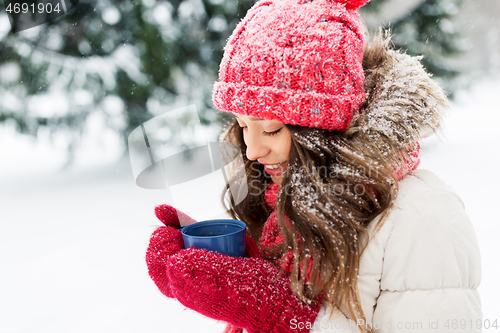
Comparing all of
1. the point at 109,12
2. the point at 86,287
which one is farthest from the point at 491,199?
the point at 109,12

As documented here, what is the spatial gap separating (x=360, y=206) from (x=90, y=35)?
1885 mm

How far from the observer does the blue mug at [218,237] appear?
0.66 meters

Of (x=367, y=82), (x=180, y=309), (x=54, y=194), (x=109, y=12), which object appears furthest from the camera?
(x=54, y=194)

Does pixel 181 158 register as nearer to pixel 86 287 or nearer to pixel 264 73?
pixel 264 73

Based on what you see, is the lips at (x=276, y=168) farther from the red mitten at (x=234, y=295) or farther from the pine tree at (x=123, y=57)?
the pine tree at (x=123, y=57)

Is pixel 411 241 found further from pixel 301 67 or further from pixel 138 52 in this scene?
pixel 138 52

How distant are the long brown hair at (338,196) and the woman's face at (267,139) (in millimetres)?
25

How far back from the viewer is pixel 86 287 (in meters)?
1.55

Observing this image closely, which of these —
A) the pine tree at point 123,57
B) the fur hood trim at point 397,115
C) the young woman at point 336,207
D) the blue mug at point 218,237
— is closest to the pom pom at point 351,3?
the young woman at point 336,207

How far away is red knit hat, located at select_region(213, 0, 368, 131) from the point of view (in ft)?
2.08

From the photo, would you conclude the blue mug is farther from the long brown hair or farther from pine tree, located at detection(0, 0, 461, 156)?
pine tree, located at detection(0, 0, 461, 156)

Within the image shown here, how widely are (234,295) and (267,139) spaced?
346 millimetres

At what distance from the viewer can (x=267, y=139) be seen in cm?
73

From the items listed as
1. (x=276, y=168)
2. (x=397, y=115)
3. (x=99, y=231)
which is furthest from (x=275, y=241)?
(x=99, y=231)
